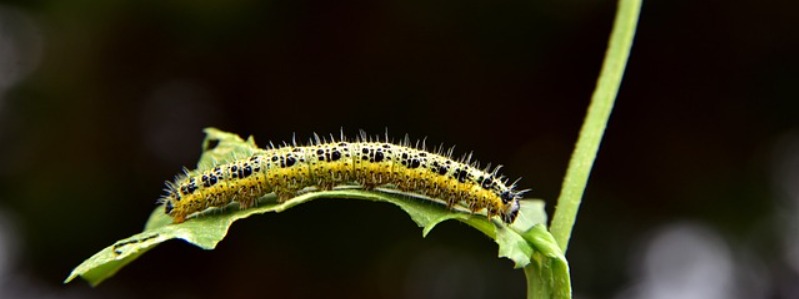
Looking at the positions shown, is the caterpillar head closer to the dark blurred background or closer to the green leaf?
the green leaf

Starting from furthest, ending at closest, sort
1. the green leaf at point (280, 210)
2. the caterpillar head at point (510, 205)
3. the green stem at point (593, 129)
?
the caterpillar head at point (510, 205) → the green leaf at point (280, 210) → the green stem at point (593, 129)

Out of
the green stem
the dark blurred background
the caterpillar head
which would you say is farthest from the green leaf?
the dark blurred background

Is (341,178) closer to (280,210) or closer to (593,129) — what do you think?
(280,210)

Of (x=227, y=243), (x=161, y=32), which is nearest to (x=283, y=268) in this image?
(x=227, y=243)

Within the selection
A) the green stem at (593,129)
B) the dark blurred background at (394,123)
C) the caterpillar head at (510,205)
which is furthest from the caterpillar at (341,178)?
the dark blurred background at (394,123)

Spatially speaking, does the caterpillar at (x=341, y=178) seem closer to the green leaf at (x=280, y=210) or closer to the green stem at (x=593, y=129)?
the green leaf at (x=280, y=210)

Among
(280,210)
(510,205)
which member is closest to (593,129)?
(510,205)
